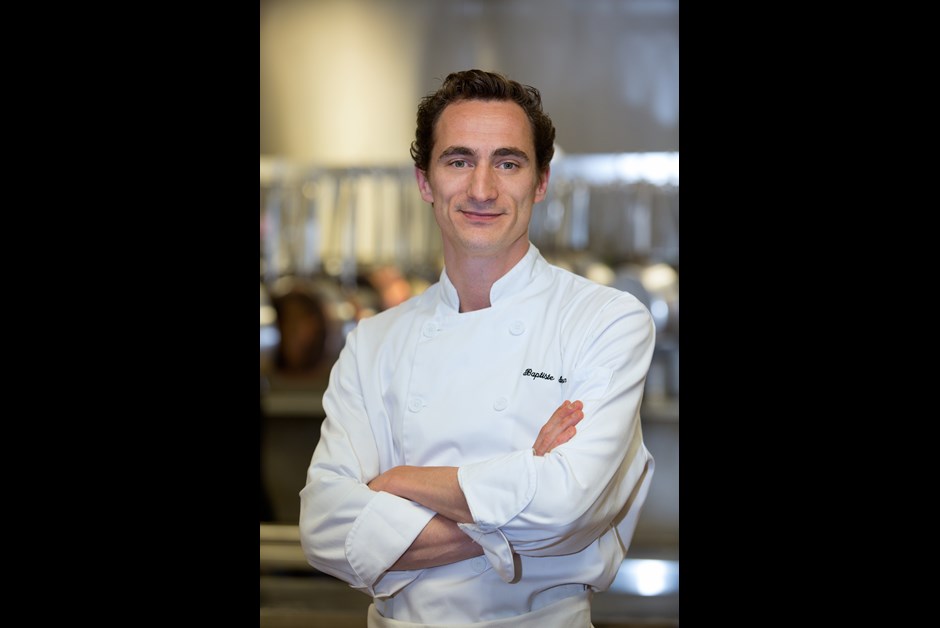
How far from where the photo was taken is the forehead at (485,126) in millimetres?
1373

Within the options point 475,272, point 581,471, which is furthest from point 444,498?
point 475,272

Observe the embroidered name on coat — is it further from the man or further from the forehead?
the forehead

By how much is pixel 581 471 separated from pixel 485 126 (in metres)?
0.52

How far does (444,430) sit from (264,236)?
194cm

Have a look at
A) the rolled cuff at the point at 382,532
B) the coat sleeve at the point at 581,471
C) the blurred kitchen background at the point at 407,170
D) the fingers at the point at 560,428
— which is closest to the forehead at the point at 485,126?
the coat sleeve at the point at 581,471

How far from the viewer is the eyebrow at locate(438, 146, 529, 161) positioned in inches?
54.1

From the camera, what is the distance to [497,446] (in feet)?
4.49

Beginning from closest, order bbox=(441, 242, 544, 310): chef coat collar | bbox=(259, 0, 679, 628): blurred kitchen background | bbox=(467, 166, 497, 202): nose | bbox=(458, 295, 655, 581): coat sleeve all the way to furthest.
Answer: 1. bbox=(458, 295, 655, 581): coat sleeve
2. bbox=(467, 166, 497, 202): nose
3. bbox=(441, 242, 544, 310): chef coat collar
4. bbox=(259, 0, 679, 628): blurred kitchen background

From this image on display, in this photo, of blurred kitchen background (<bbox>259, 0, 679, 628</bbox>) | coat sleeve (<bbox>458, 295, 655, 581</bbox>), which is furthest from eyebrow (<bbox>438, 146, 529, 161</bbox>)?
blurred kitchen background (<bbox>259, 0, 679, 628</bbox>)

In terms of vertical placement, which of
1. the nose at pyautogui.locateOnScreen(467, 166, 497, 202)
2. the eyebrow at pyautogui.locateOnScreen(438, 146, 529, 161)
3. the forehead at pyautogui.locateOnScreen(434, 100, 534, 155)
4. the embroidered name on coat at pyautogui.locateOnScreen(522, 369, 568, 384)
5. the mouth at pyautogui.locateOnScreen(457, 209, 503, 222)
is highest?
the forehead at pyautogui.locateOnScreen(434, 100, 534, 155)

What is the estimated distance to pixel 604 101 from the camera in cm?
331

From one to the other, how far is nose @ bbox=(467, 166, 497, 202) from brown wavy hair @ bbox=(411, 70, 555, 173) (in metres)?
0.11

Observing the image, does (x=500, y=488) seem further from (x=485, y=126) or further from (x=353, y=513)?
(x=485, y=126)

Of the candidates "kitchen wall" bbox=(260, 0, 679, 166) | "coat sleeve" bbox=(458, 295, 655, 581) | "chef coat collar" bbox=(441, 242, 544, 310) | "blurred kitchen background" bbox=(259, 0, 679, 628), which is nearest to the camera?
"coat sleeve" bbox=(458, 295, 655, 581)
